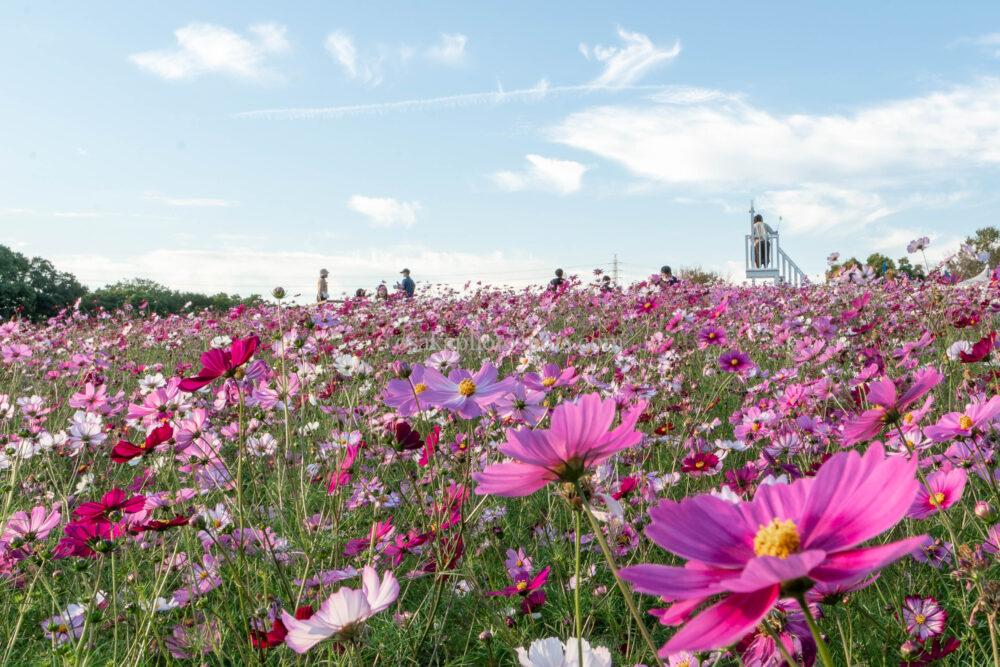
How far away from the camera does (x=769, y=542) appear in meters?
0.41

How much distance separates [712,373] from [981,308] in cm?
192

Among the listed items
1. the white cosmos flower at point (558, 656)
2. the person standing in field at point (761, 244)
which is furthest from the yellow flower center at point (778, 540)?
the person standing in field at point (761, 244)

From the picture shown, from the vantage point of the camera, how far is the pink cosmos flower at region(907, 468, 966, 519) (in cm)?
97

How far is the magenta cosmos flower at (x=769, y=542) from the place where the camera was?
345mm

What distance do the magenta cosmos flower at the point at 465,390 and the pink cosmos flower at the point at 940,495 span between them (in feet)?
1.93

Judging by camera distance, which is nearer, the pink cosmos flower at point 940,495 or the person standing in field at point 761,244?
Answer: the pink cosmos flower at point 940,495

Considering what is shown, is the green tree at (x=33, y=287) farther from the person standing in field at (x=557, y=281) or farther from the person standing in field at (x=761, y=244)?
the person standing in field at (x=761, y=244)

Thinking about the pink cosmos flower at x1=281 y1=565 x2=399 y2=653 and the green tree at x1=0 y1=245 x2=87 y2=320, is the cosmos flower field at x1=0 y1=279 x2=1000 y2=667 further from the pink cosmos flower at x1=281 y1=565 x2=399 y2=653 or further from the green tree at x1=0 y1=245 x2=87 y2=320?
the green tree at x1=0 y1=245 x2=87 y2=320

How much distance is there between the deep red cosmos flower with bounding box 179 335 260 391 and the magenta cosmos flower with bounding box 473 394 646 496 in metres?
0.60

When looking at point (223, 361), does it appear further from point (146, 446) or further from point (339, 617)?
point (339, 617)

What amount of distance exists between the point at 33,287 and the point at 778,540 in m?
16.3

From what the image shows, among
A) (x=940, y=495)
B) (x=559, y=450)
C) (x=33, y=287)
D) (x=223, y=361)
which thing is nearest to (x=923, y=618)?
(x=940, y=495)

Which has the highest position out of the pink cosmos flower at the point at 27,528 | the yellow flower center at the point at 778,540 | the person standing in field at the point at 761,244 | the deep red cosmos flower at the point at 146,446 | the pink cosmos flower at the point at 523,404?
the person standing in field at the point at 761,244

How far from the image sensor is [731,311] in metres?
5.11
